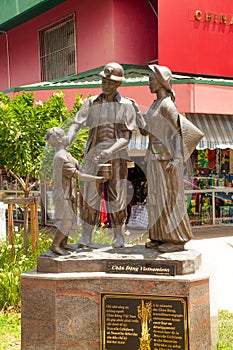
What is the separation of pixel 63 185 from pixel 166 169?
43.9 inches

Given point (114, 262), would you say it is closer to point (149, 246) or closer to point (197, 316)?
point (149, 246)

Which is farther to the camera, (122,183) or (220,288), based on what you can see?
(220,288)

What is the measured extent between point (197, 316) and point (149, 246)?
0.96 meters

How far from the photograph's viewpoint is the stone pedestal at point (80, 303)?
16.7 feet

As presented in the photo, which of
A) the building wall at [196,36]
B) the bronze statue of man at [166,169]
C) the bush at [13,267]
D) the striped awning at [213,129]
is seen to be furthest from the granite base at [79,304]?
the building wall at [196,36]

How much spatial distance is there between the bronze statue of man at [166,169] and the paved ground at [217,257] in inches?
21.6

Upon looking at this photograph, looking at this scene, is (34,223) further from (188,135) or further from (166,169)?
(188,135)

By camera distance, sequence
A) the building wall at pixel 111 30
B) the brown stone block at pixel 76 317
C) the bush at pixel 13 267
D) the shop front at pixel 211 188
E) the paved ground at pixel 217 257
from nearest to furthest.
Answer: the brown stone block at pixel 76 317 → the paved ground at pixel 217 257 → the bush at pixel 13 267 → the building wall at pixel 111 30 → the shop front at pixel 211 188

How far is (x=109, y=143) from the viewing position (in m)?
5.62

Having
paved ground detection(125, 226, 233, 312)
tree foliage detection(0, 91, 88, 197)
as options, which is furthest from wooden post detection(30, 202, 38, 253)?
paved ground detection(125, 226, 233, 312)

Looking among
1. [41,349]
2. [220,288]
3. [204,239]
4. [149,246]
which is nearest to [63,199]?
[149,246]

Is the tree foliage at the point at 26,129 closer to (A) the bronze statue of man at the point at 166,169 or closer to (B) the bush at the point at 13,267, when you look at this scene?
(B) the bush at the point at 13,267

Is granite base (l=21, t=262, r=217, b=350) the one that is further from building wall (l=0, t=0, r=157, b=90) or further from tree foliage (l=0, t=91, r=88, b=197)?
building wall (l=0, t=0, r=157, b=90)

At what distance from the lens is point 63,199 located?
5.39 metres
